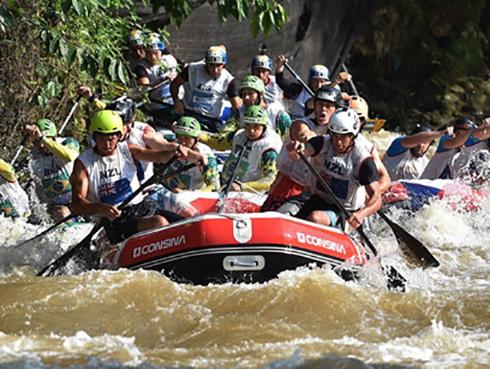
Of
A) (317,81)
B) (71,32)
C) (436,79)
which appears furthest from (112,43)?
(436,79)

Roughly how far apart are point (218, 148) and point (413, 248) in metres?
4.46

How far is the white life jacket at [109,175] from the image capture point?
10.6 meters

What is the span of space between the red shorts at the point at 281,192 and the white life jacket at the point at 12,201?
2.93m

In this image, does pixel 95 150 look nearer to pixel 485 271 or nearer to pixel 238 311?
pixel 238 311

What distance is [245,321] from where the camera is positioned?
9.02 metres

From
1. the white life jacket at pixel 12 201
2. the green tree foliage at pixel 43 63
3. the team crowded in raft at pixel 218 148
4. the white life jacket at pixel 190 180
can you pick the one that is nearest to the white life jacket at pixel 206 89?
the team crowded in raft at pixel 218 148

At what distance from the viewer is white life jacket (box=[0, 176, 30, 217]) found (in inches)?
513

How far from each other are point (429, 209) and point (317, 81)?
150 inches

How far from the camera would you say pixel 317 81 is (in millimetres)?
16625

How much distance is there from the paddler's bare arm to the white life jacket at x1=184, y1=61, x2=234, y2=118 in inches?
230

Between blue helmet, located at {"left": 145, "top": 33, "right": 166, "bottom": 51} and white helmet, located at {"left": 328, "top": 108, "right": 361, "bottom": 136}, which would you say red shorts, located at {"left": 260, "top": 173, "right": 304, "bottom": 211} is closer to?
white helmet, located at {"left": 328, "top": 108, "right": 361, "bottom": 136}

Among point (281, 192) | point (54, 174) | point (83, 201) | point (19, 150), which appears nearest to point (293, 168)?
point (281, 192)

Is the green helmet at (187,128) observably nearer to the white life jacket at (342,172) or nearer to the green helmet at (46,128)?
the green helmet at (46,128)

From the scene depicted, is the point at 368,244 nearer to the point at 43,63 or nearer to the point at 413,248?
the point at 413,248
